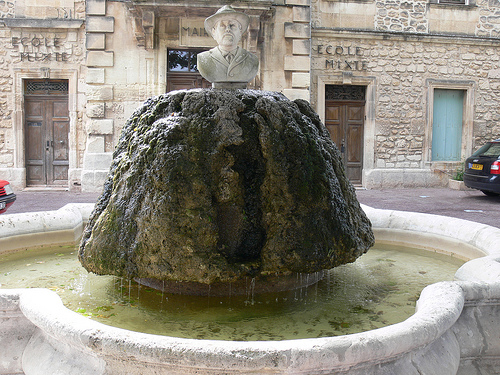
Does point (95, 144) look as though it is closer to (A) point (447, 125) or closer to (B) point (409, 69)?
(B) point (409, 69)

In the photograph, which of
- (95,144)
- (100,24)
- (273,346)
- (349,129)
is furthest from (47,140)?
(273,346)

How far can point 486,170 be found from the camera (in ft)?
32.5

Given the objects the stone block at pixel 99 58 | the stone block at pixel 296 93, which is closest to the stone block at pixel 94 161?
the stone block at pixel 99 58

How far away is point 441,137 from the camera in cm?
1290

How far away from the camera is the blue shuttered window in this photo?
12.8m

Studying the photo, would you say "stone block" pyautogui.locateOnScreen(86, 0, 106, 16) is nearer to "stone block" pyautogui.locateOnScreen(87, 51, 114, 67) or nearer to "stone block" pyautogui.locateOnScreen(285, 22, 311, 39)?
"stone block" pyautogui.locateOnScreen(87, 51, 114, 67)

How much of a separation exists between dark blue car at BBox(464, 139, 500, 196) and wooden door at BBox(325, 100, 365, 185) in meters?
2.83

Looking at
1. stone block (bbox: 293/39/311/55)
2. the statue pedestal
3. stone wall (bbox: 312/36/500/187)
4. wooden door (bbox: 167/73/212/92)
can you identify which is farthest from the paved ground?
the statue pedestal

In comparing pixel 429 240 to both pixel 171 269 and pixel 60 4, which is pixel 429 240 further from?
pixel 60 4

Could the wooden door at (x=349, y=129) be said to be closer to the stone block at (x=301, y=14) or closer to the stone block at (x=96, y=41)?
the stone block at (x=301, y=14)

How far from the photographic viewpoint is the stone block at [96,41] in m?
10.4

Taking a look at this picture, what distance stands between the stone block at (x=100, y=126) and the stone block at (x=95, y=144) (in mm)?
112

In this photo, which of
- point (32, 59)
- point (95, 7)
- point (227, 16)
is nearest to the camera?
point (227, 16)

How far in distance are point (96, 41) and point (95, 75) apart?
0.74 m
